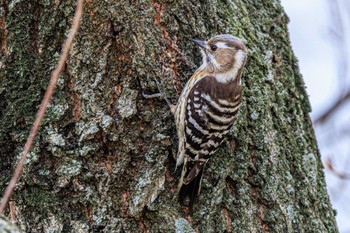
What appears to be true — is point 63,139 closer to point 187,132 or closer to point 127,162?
point 127,162

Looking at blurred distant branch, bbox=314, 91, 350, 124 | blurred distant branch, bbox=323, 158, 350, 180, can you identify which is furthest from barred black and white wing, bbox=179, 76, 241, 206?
blurred distant branch, bbox=314, 91, 350, 124

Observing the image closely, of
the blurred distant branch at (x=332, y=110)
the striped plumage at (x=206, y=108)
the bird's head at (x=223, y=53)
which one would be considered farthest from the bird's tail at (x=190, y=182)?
the blurred distant branch at (x=332, y=110)

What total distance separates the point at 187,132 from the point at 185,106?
19cm

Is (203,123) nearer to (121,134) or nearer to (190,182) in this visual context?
(190,182)

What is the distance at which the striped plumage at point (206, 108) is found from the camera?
13.3 feet

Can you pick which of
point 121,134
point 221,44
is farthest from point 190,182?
point 221,44

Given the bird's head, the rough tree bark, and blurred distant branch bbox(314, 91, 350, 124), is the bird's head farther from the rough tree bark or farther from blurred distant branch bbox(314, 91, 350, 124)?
blurred distant branch bbox(314, 91, 350, 124)

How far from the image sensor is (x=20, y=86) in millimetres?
3852

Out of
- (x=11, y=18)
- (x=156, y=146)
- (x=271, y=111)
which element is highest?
(x=271, y=111)

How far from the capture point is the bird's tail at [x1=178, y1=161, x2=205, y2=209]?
3.83m

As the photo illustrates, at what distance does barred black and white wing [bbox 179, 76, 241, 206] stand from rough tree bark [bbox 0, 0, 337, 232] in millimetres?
68

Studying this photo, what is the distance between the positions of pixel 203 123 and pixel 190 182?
603 millimetres

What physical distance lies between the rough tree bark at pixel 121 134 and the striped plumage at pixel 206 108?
7 centimetres

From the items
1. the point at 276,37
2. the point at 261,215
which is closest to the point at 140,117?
the point at 261,215
